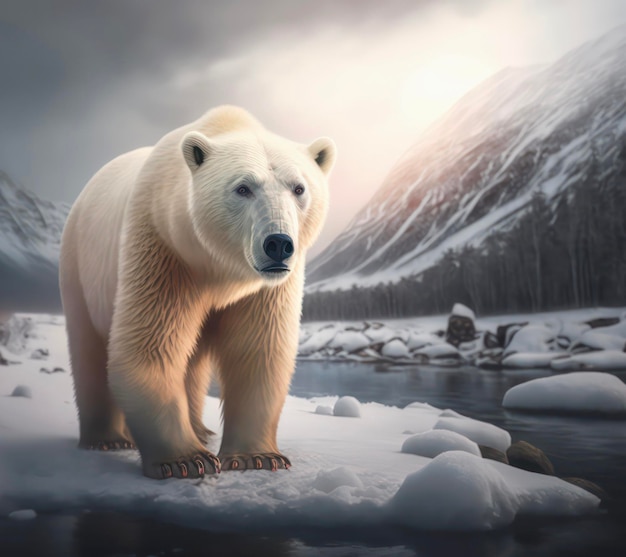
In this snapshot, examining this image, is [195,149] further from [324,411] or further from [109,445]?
[324,411]

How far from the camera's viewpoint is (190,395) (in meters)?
3.41

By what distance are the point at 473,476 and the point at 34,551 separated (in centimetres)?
165

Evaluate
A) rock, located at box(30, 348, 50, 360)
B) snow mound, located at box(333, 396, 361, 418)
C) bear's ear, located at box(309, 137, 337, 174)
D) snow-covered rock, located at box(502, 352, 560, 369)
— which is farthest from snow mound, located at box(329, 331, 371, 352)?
bear's ear, located at box(309, 137, 337, 174)

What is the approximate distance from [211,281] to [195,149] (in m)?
0.58

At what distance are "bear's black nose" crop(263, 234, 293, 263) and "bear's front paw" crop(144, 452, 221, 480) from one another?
3.17 ft

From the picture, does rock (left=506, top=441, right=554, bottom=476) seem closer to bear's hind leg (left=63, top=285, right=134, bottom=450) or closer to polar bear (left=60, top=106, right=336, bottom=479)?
polar bear (left=60, top=106, right=336, bottom=479)

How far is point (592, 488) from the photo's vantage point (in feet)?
9.59

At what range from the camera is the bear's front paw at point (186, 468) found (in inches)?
100

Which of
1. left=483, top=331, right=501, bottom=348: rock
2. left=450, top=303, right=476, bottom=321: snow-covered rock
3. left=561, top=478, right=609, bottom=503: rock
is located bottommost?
left=561, top=478, right=609, bottom=503: rock

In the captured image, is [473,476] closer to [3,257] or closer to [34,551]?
[34,551]

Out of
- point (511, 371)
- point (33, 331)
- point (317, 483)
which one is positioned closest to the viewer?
point (317, 483)

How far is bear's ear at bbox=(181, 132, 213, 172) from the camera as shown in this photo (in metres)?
2.60

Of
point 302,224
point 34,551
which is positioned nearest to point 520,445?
point 302,224

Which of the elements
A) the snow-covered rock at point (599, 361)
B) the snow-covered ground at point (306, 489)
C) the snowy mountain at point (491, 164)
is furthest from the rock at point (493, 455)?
the snowy mountain at point (491, 164)
